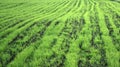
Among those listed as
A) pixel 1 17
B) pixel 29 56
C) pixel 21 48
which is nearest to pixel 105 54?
pixel 29 56

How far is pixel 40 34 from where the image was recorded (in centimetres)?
877

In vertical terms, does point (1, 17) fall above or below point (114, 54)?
above

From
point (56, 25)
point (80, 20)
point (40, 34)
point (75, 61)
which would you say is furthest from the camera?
point (80, 20)

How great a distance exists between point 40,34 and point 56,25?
1.89 m

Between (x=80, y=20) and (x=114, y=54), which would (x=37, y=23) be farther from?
(x=114, y=54)

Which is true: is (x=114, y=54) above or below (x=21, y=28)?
below

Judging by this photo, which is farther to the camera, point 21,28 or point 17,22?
point 17,22

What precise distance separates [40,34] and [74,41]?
206cm

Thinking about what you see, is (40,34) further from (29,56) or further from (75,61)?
(75,61)

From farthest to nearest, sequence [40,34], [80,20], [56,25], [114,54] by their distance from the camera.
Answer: [80,20]
[56,25]
[40,34]
[114,54]

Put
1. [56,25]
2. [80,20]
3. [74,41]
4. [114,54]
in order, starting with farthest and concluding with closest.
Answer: [80,20]
[56,25]
[74,41]
[114,54]

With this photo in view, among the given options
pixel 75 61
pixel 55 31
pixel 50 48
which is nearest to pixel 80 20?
pixel 55 31

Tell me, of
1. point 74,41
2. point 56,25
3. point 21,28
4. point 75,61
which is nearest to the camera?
point 75,61

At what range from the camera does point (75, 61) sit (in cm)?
623
